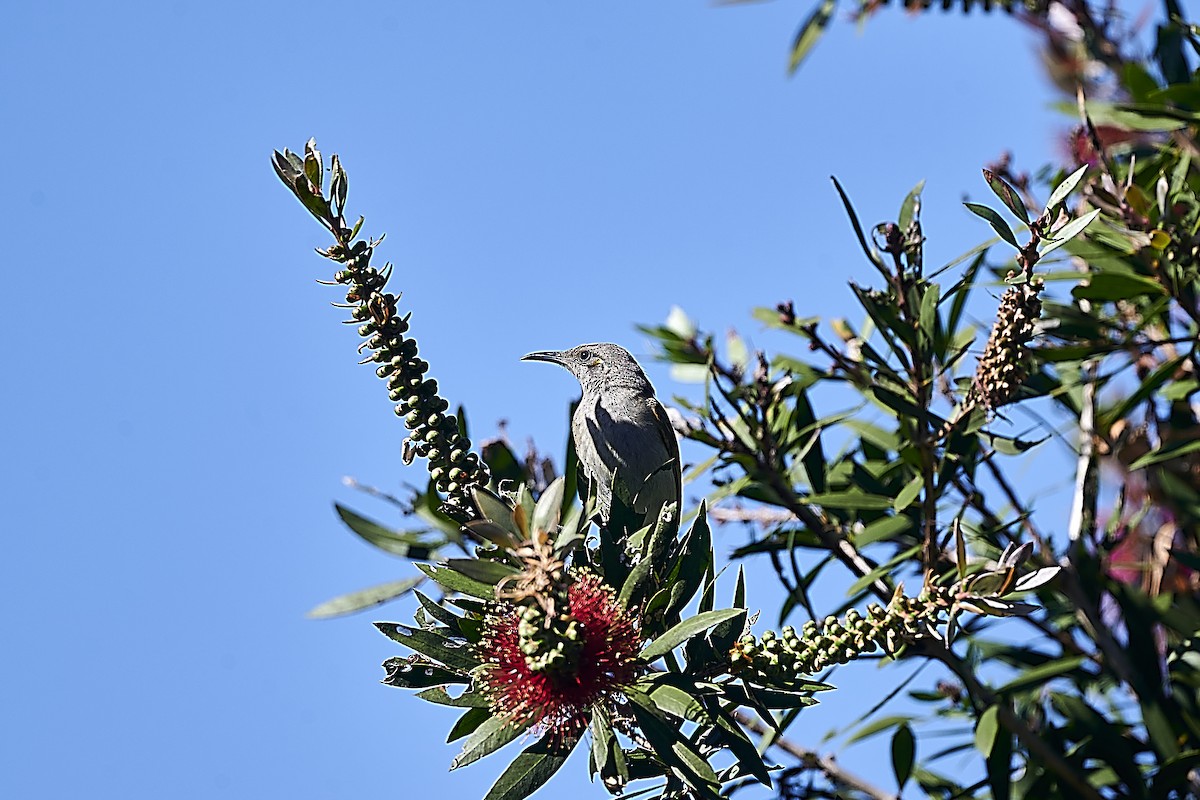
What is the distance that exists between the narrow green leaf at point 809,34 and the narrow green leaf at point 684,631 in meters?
3.84

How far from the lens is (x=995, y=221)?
6.79ft

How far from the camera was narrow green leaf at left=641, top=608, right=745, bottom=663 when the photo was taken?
196 centimetres

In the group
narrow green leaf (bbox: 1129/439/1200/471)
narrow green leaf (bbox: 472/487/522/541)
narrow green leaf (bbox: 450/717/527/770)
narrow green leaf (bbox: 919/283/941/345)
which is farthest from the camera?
narrow green leaf (bbox: 1129/439/1200/471)

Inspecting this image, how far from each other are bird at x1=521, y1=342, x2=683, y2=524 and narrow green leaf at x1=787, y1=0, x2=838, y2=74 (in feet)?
6.76

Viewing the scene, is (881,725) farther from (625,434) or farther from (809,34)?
(809,34)

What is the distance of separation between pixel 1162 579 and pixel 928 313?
1.71 meters

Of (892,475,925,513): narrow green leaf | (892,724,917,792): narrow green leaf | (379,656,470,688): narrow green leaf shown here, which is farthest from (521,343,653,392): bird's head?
(379,656,470,688): narrow green leaf

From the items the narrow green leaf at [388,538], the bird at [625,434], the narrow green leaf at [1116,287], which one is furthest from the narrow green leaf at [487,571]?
the narrow green leaf at [1116,287]

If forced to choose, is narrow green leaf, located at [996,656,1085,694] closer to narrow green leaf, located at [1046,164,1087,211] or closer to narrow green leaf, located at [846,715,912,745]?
narrow green leaf, located at [846,715,912,745]

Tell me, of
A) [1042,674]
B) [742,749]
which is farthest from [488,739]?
[1042,674]

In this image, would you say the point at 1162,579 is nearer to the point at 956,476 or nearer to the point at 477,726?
the point at 956,476

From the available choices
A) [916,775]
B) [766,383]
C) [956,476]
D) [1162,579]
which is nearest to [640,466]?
[766,383]

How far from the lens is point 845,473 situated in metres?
3.66

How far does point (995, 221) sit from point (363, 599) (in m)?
2.23
